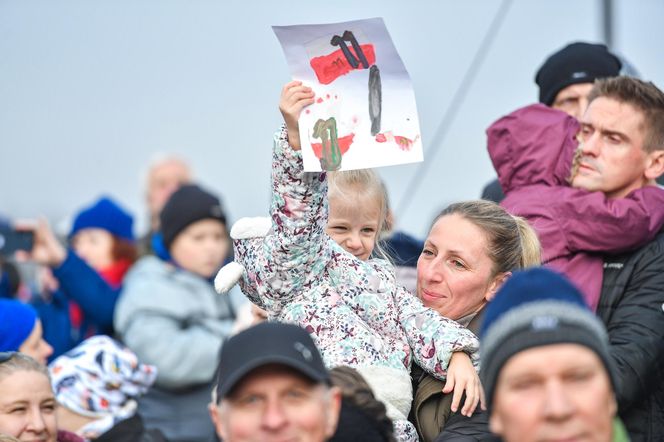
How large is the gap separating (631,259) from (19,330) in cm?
262

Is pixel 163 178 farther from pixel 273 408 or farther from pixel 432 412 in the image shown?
pixel 273 408

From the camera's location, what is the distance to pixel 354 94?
3730mm

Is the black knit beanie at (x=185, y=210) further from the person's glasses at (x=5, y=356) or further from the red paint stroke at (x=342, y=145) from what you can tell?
the red paint stroke at (x=342, y=145)

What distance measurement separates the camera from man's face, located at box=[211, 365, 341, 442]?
9.64 feet

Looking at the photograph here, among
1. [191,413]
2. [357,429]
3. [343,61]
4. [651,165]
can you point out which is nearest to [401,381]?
[357,429]

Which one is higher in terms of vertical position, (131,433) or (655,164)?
(655,164)

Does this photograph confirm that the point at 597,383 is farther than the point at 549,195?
No

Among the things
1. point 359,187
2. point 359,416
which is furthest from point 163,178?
point 359,416

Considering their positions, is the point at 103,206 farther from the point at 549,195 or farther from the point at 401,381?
the point at 401,381

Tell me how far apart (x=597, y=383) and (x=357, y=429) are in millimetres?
724

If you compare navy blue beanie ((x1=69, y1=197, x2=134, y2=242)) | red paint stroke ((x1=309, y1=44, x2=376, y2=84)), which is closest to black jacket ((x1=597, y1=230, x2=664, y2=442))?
red paint stroke ((x1=309, y1=44, x2=376, y2=84))

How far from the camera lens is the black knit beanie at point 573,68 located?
528 cm

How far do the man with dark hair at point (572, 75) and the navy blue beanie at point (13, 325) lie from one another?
6.74 ft

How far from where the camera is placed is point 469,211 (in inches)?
161
